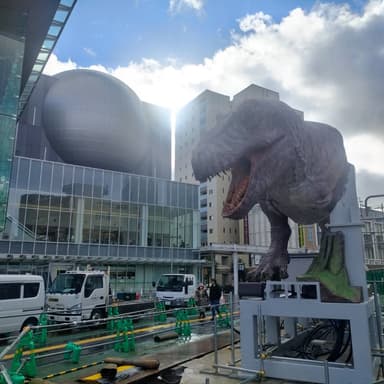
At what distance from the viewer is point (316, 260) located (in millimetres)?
6977

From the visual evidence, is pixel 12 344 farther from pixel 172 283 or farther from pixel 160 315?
pixel 172 283

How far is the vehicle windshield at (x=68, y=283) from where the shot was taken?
15.2m

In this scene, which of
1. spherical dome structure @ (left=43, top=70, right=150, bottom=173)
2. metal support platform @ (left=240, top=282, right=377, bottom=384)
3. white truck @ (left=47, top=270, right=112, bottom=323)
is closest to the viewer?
metal support platform @ (left=240, top=282, right=377, bottom=384)

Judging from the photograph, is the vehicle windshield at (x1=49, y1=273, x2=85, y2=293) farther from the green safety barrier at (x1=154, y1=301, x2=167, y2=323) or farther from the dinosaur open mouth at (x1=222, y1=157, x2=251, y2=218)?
the dinosaur open mouth at (x1=222, y1=157, x2=251, y2=218)

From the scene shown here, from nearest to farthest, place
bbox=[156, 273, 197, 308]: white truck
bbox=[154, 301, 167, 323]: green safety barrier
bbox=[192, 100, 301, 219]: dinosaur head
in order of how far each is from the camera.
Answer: bbox=[192, 100, 301, 219]: dinosaur head < bbox=[154, 301, 167, 323]: green safety barrier < bbox=[156, 273, 197, 308]: white truck

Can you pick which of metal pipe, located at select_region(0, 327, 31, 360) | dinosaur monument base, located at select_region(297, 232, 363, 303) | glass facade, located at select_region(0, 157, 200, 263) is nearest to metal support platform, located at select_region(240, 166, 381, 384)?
dinosaur monument base, located at select_region(297, 232, 363, 303)

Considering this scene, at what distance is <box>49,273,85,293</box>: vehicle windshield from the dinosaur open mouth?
35.5 ft

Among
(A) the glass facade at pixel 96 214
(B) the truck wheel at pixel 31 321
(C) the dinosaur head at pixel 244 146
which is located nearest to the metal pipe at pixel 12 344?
(C) the dinosaur head at pixel 244 146

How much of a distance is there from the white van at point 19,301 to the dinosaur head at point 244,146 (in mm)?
9407

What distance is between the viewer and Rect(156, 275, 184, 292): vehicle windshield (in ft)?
68.7

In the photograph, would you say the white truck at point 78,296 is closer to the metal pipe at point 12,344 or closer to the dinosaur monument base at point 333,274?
the metal pipe at point 12,344

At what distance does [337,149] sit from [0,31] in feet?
44.8

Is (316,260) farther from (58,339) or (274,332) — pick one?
(58,339)

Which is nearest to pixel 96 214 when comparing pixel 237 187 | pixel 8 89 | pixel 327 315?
pixel 8 89
